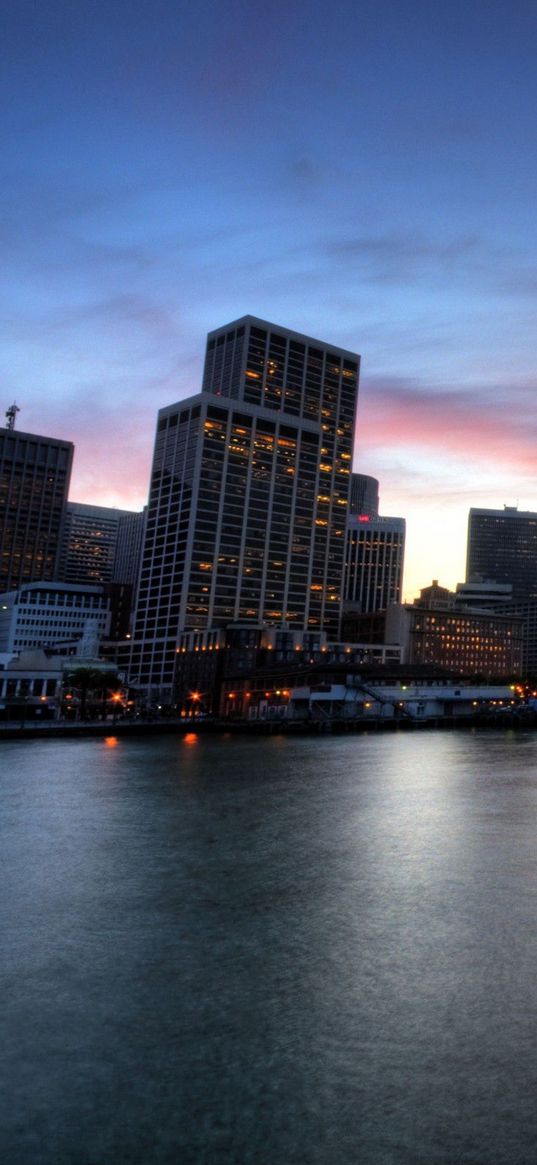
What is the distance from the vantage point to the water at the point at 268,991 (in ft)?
50.8

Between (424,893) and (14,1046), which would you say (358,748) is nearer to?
(424,893)

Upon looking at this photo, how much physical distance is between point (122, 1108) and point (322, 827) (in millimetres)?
36119

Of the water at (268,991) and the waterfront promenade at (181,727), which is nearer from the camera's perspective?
the water at (268,991)

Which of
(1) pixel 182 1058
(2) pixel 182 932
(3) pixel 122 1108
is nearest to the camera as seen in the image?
(3) pixel 122 1108

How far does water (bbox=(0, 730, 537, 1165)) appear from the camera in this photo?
15.5 meters

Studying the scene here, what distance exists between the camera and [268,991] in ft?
75.2

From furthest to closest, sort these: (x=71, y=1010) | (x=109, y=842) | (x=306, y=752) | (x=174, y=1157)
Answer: (x=306, y=752), (x=109, y=842), (x=71, y=1010), (x=174, y=1157)

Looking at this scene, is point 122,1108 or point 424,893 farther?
point 424,893

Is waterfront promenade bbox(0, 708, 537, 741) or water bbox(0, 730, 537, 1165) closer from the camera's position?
water bbox(0, 730, 537, 1165)

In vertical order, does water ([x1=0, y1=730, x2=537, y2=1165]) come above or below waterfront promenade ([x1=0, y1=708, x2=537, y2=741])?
below

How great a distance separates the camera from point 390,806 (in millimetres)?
61938

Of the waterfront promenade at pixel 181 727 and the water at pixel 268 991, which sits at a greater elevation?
the waterfront promenade at pixel 181 727

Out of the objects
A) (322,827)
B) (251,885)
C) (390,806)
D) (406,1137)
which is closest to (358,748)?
(390,806)

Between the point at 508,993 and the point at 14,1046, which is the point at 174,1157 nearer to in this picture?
the point at 14,1046
